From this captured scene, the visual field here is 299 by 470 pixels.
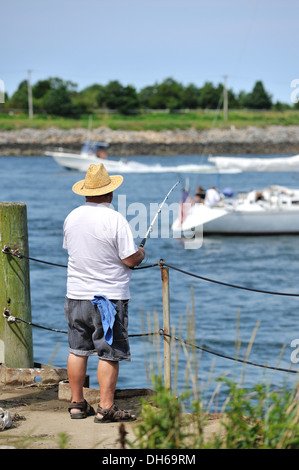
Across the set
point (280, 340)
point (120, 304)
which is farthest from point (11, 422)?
point (280, 340)

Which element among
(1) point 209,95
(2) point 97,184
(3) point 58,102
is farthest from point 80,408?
(1) point 209,95

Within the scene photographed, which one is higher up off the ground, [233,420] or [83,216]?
[83,216]

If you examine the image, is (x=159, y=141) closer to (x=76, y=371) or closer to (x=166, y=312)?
(x=166, y=312)

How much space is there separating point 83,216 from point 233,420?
166cm

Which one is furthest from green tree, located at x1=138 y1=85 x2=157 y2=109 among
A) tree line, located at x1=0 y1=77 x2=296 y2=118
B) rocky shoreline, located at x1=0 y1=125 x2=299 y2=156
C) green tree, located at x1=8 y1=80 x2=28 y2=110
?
rocky shoreline, located at x1=0 y1=125 x2=299 y2=156

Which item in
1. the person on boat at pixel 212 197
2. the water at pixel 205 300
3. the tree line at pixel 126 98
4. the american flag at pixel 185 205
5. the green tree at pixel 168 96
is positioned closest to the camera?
the water at pixel 205 300

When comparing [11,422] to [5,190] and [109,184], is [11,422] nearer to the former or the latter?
[109,184]

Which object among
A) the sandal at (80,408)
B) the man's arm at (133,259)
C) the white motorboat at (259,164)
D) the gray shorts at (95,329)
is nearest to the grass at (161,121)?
the white motorboat at (259,164)

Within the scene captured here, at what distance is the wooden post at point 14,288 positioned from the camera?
595cm

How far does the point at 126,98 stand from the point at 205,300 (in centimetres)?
9588

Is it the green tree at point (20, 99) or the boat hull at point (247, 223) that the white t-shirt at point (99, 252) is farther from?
the green tree at point (20, 99)

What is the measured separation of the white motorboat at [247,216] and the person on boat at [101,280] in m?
22.2

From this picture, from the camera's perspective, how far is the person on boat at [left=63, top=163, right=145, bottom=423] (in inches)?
192

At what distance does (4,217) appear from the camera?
593 centimetres
